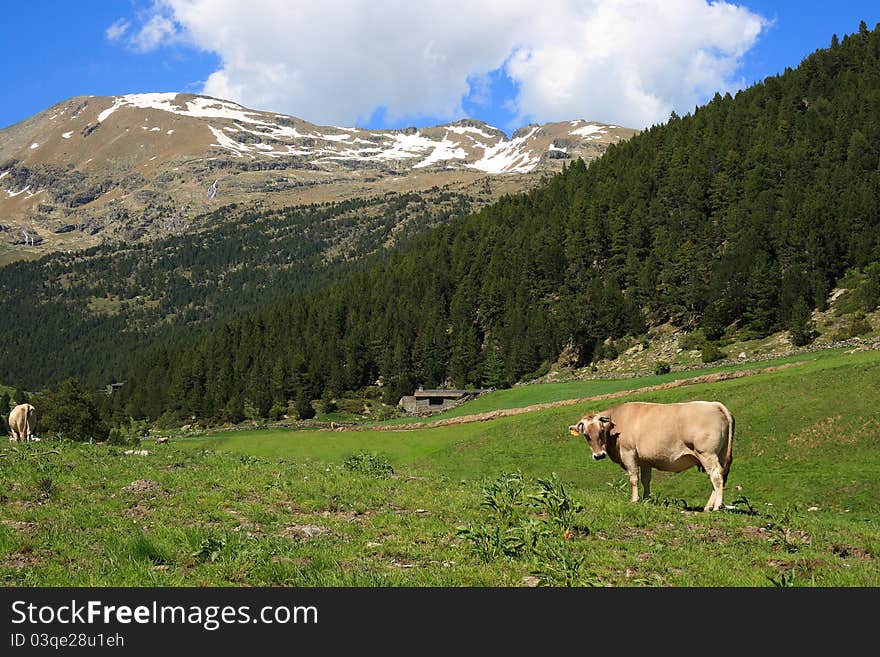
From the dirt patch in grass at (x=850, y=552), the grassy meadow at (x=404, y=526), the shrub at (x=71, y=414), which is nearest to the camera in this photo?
the grassy meadow at (x=404, y=526)

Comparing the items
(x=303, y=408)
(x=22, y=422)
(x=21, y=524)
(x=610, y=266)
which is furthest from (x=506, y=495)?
(x=303, y=408)

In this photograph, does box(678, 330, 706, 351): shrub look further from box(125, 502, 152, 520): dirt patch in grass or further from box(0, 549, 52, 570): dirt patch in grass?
box(0, 549, 52, 570): dirt patch in grass

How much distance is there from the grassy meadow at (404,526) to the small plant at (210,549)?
0.04 m

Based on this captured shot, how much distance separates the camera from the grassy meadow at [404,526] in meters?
9.55

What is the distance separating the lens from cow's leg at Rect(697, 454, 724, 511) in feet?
51.8

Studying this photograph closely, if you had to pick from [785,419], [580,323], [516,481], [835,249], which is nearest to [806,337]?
[835,249]

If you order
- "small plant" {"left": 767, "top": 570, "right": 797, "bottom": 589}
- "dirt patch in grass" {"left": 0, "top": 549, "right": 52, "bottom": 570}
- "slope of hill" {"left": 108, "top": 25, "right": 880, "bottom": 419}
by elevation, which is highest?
"slope of hill" {"left": 108, "top": 25, "right": 880, "bottom": 419}

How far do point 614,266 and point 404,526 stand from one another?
115 meters

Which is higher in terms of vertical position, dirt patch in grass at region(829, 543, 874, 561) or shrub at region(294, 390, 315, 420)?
shrub at region(294, 390, 315, 420)

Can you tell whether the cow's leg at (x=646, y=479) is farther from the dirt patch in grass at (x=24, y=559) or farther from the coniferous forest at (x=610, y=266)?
the coniferous forest at (x=610, y=266)

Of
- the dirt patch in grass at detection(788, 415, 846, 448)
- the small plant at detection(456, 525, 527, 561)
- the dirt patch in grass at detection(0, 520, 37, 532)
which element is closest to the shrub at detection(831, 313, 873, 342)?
the dirt patch in grass at detection(788, 415, 846, 448)

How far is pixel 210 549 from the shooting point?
35.4ft

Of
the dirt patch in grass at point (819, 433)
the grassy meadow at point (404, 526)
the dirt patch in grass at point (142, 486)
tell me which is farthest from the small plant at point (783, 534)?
the dirt patch in grass at point (819, 433)

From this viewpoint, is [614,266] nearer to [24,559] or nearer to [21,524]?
[21,524]
